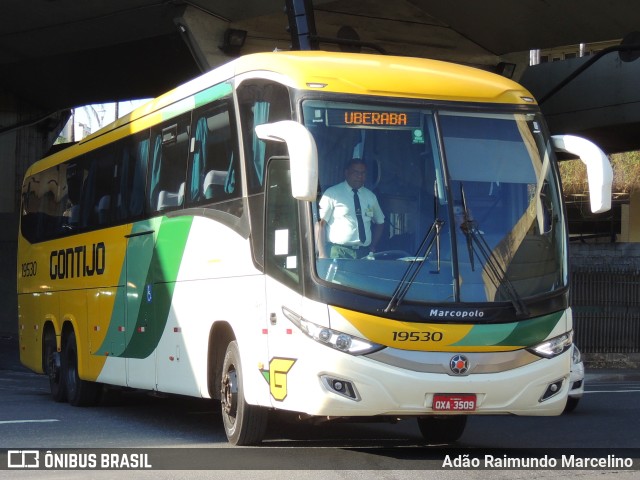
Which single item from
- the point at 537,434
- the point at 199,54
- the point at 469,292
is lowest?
the point at 537,434

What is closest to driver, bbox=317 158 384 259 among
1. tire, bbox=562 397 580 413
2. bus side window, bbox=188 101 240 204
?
bus side window, bbox=188 101 240 204

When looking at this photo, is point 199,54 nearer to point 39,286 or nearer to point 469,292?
point 39,286

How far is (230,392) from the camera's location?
10859 millimetres

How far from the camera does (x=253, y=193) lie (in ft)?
34.3

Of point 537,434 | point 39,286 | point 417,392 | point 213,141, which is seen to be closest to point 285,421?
point 537,434

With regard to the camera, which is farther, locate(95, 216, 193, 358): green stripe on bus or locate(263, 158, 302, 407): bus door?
locate(95, 216, 193, 358): green stripe on bus

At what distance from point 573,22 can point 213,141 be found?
15227 mm

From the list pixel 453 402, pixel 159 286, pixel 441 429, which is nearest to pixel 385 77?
pixel 453 402

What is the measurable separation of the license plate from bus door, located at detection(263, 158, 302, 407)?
3.81ft

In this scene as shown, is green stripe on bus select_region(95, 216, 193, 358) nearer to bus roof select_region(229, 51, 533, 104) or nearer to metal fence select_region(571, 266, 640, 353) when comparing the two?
bus roof select_region(229, 51, 533, 104)

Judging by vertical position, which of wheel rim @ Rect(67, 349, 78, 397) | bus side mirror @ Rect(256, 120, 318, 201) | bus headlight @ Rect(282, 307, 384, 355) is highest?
bus side mirror @ Rect(256, 120, 318, 201)

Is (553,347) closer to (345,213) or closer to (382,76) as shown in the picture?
(345,213)

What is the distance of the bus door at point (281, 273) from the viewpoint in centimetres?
963

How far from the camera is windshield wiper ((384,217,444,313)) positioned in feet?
30.7
